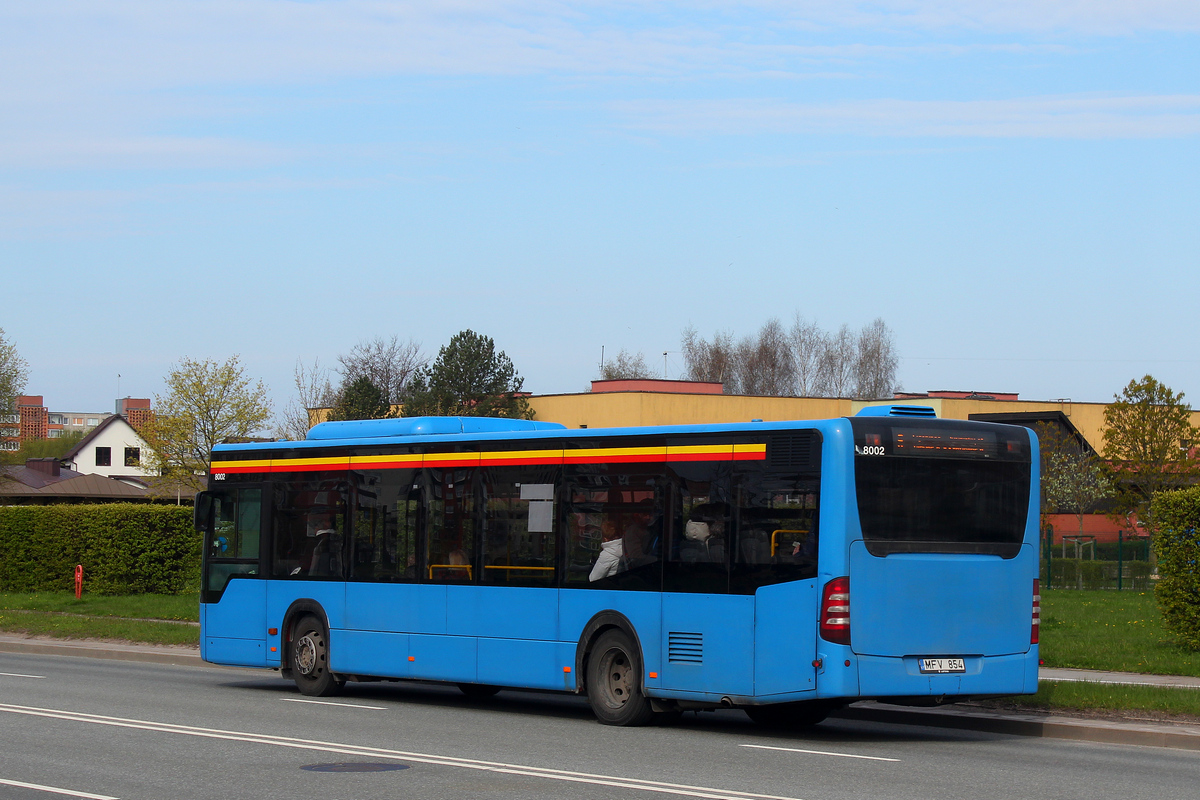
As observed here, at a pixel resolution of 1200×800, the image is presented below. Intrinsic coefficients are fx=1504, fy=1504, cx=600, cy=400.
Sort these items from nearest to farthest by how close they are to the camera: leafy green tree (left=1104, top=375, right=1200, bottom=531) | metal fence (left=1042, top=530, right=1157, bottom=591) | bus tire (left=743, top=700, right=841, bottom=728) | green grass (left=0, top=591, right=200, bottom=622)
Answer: bus tire (left=743, top=700, right=841, bottom=728)
green grass (left=0, top=591, right=200, bottom=622)
metal fence (left=1042, top=530, right=1157, bottom=591)
leafy green tree (left=1104, top=375, right=1200, bottom=531)

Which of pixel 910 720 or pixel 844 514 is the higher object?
pixel 844 514

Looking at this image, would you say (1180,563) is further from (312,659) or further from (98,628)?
(98,628)

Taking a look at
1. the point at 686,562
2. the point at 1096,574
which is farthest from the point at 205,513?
the point at 1096,574

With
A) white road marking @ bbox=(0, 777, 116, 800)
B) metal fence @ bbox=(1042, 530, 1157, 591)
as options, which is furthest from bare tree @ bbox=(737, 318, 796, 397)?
white road marking @ bbox=(0, 777, 116, 800)

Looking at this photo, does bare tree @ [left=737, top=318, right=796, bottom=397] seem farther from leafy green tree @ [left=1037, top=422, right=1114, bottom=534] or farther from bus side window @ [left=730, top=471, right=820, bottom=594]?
bus side window @ [left=730, top=471, right=820, bottom=594]

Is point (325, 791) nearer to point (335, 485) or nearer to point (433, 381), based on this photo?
point (335, 485)

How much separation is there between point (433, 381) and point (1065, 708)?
178 ft

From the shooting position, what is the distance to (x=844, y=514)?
39.7 ft

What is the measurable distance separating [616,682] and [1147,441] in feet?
139

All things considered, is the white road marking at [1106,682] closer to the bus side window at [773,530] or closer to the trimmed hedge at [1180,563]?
the trimmed hedge at [1180,563]

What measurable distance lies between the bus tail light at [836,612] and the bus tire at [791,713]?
139 cm

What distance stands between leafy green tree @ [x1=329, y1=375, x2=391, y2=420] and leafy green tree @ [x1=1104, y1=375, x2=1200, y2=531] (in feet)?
96.1

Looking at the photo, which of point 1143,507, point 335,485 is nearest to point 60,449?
point 1143,507

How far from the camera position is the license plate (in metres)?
12.4
